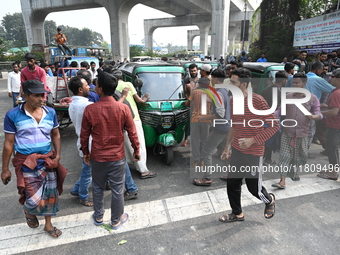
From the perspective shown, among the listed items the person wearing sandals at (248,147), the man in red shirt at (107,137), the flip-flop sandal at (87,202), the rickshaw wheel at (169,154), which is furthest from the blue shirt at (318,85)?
the flip-flop sandal at (87,202)

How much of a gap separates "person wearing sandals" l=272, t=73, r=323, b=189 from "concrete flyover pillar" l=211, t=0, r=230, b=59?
22.8 metres

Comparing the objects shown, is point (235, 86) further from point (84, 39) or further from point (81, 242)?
point (84, 39)

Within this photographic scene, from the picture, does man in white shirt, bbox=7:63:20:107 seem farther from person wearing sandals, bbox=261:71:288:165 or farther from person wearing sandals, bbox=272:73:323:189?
person wearing sandals, bbox=272:73:323:189

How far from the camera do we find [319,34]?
11578 millimetres

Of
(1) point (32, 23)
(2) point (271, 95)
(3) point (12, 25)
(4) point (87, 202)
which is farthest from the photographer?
(3) point (12, 25)

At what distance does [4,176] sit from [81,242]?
1.10m

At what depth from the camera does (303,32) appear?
509 inches

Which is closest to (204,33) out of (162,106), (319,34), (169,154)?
(319,34)

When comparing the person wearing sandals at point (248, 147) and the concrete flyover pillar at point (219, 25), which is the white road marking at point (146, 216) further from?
the concrete flyover pillar at point (219, 25)

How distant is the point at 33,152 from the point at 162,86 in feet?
10.0

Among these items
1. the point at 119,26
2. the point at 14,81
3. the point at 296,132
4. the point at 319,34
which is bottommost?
the point at 296,132

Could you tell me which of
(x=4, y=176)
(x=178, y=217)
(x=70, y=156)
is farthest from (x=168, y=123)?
(x=4, y=176)

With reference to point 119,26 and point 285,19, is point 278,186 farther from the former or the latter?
point 119,26

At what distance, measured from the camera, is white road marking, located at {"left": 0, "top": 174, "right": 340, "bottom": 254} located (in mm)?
2766
